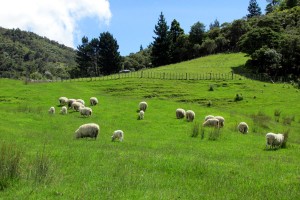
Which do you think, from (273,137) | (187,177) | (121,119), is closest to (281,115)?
(121,119)

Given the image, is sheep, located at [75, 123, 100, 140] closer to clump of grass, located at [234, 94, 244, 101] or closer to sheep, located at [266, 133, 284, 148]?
sheep, located at [266, 133, 284, 148]

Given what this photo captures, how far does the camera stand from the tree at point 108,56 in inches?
4545

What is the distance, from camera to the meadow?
11750mm

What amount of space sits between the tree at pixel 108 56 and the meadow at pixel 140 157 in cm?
5931

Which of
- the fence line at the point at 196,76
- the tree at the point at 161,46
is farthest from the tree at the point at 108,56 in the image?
the fence line at the point at 196,76

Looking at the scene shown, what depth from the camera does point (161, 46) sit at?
12062cm

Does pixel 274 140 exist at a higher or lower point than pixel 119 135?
lower

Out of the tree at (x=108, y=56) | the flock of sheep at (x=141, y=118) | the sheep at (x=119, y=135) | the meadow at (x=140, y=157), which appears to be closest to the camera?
the meadow at (x=140, y=157)

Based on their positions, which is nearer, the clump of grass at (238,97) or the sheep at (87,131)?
the sheep at (87,131)

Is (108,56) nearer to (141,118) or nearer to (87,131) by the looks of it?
(141,118)

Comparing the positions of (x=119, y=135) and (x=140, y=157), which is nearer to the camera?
(x=140, y=157)

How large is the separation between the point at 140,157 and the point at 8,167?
19.7ft

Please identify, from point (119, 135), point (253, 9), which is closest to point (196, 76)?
point (119, 135)

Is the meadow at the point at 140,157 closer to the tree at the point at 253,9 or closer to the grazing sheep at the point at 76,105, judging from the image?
the grazing sheep at the point at 76,105
